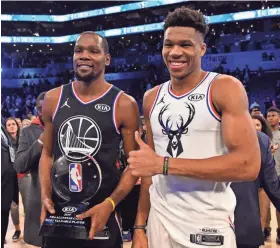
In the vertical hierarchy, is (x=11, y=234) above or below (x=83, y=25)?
below

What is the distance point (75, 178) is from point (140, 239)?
41 cm

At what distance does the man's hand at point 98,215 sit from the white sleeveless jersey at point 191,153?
10.9 inches

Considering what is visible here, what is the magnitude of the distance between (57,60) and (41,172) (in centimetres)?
2154

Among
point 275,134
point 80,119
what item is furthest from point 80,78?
point 275,134


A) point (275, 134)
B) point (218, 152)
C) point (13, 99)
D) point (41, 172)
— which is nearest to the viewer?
point (218, 152)

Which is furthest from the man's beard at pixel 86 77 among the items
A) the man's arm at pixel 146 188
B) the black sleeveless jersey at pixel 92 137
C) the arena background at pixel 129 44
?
the arena background at pixel 129 44

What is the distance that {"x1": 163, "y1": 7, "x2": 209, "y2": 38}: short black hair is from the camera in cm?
168

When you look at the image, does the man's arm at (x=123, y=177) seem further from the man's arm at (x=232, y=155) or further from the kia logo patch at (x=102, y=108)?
the man's arm at (x=232, y=155)

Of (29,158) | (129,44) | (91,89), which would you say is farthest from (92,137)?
(129,44)

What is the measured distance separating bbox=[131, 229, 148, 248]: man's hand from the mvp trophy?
0.23m

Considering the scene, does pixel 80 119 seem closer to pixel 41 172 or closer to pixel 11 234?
pixel 41 172

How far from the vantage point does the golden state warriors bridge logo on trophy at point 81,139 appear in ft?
6.33

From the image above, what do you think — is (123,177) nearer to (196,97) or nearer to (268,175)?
(196,97)

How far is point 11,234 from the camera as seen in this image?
4895mm
